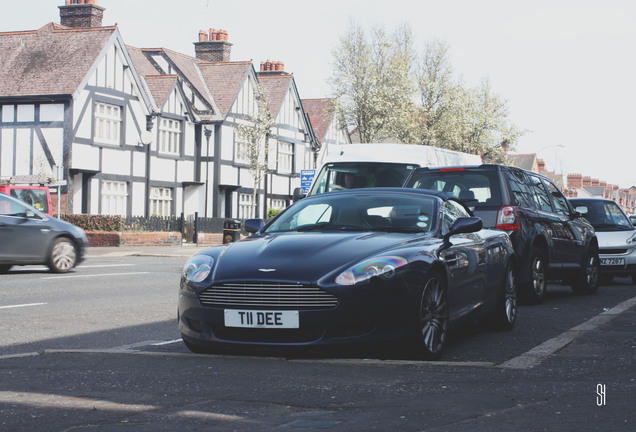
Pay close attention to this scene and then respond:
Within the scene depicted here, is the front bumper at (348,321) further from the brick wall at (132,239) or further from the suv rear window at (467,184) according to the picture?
the brick wall at (132,239)

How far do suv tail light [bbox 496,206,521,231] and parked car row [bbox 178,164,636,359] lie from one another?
5.51 feet

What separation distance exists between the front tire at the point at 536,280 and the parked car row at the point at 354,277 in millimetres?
2283

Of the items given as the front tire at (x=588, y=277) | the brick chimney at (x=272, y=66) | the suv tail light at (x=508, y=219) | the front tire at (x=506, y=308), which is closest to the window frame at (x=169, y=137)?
the brick chimney at (x=272, y=66)

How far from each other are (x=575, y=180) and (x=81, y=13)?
112 meters

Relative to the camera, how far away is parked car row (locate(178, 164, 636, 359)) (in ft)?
21.5

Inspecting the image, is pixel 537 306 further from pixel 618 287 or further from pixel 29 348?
pixel 29 348

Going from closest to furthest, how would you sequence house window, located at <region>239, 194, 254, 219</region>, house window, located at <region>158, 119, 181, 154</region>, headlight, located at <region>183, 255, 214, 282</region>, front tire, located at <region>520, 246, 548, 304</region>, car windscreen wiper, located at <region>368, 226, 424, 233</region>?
headlight, located at <region>183, 255, 214, 282</region> < car windscreen wiper, located at <region>368, 226, 424, 233</region> < front tire, located at <region>520, 246, 548, 304</region> < house window, located at <region>158, 119, 181, 154</region> < house window, located at <region>239, 194, 254, 219</region>

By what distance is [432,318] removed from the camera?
7.10 meters

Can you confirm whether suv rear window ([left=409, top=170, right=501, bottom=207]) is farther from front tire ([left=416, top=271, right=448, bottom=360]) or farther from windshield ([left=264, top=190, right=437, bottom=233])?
front tire ([left=416, top=271, right=448, bottom=360])

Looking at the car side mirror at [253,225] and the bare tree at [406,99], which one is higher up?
the bare tree at [406,99]

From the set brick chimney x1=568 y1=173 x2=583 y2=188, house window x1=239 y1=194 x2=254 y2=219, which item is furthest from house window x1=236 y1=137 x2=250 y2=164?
brick chimney x1=568 y1=173 x2=583 y2=188

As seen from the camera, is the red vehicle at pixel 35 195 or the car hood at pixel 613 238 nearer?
the car hood at pixel 613 238

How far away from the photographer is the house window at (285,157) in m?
51.6

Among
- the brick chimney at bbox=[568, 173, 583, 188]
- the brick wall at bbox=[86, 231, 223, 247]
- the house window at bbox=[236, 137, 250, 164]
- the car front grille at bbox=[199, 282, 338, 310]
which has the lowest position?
the brick wall at bbox=[86, 231, 223, 247]
